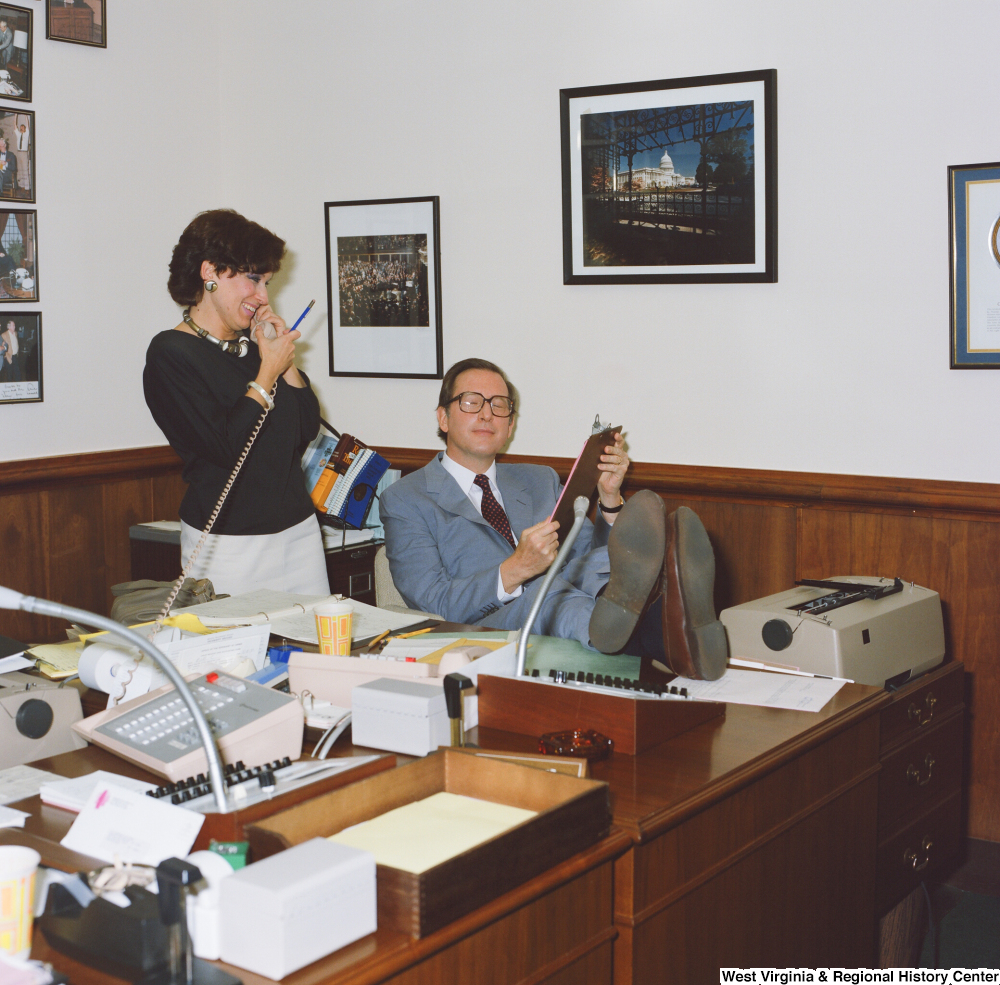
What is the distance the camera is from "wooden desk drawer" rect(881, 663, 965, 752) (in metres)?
2.40

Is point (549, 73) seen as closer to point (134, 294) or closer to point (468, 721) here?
point (134, 294)

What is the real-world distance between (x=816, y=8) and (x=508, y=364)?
1352 millimetres

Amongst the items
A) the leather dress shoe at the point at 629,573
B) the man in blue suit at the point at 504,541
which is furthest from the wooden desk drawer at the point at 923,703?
the leather dress shoe at the point at 629,573

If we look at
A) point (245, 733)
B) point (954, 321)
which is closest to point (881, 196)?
point (954, 321)

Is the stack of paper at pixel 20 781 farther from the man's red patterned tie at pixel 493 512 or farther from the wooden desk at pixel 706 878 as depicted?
the man's red patterned tie at pixel 493 512

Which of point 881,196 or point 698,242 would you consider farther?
point 698,242

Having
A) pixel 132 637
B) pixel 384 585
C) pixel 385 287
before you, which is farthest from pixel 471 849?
pixel 385 287

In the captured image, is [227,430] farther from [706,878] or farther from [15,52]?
[706,878]

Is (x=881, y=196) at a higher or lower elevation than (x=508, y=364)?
higher

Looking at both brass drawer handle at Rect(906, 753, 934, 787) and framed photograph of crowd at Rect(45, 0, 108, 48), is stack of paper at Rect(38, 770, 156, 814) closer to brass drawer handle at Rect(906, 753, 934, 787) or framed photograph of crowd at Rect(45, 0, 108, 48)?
brass drawer handle at Rect(906, 753, 934, 787)

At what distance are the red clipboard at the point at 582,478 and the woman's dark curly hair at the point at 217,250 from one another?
1.04 m

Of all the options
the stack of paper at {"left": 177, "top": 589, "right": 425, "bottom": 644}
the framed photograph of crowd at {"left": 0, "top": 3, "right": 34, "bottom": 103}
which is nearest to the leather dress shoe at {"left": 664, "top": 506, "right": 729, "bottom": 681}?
the stack of paper at {"left": 177, "top": 589, "right": 425, "bottom": 644}

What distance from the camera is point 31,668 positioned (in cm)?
212

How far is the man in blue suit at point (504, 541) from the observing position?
7.04 ft
